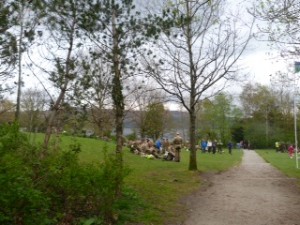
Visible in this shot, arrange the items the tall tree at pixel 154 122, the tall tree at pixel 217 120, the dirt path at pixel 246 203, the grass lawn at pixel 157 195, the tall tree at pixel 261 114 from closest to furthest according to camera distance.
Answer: the grass lawn at pixel 157 195 → the dirt path at pixel 246 203 → the tall tree at pixel 154 122 → the tall tree at pixel 217 120 → the tall tree at pixel 261 114

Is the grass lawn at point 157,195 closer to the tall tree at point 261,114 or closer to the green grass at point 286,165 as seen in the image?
the green grass at point 286,165

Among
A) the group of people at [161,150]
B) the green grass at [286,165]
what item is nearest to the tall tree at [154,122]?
the green grass at [286,165]

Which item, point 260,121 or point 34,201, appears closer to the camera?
point 34,201

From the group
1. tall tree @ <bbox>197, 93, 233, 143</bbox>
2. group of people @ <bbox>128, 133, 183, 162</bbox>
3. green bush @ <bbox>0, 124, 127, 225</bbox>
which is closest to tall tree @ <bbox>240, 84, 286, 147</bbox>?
tall tree @ <bbox>197, 93, 233, 143</bbox>

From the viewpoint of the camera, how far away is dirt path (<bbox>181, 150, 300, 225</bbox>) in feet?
31.4

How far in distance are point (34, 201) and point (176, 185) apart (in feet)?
31.8

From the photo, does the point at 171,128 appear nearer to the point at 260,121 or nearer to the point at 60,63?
the point at 260,121

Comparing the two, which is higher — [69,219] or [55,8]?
[55,8]

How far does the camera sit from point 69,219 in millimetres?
7777

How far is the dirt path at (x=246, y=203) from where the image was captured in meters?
9.56

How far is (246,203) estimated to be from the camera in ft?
38.7

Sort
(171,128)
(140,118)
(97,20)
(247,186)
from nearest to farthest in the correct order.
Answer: (97,20), (247,186), (140,118), (171,128)

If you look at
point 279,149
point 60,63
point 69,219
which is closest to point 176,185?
point 60,63

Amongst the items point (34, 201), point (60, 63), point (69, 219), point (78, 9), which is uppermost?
point (78, 9)
